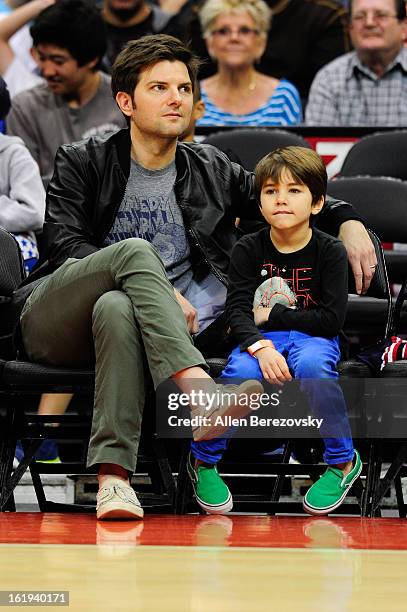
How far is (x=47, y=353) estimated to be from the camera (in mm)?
3191

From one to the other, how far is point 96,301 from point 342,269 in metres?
0.70

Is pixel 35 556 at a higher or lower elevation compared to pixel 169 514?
higher

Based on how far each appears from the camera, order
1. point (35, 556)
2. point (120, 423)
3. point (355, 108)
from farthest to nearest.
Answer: point (355, 108) < point (120, 423) < point (35, 556)

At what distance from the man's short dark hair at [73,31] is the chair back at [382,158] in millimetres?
1431

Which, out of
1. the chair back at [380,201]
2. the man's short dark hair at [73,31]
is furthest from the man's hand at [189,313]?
the man's short dark hair at [73,31]

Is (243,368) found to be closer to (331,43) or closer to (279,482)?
(279,482)

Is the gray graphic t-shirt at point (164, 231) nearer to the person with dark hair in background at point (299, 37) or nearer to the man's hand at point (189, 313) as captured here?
the man's hand at point (189, 313)

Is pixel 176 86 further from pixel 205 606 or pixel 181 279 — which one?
pixel 205 606

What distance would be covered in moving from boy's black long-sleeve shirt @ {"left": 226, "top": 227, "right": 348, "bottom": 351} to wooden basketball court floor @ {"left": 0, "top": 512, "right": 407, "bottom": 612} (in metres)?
0.52

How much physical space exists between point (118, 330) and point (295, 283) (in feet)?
1.95

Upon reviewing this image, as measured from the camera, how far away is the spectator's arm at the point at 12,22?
21.1 ft

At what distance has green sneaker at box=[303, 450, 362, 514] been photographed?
2988mm

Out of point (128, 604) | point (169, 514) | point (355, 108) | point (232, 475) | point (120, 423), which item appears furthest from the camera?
point (355, 108)

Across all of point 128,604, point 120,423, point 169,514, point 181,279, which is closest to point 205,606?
point 128,604
